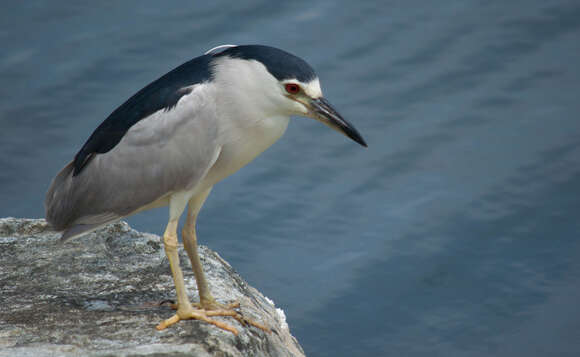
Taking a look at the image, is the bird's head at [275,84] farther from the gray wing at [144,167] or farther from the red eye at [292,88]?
the gray wing at [144,167]

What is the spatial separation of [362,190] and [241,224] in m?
1.23

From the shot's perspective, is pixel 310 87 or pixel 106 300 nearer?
pixel 310 87

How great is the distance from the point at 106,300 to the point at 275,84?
4.53 ft

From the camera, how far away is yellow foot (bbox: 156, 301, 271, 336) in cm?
370

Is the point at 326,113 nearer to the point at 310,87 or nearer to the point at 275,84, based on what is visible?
the point at 310,87

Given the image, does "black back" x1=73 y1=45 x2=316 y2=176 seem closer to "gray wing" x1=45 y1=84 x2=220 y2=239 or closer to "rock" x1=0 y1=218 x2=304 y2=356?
"gray wing" x1=45 y1=84 x2=220 y2=239

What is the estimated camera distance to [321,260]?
23.5 feet

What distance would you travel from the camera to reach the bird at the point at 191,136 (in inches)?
146

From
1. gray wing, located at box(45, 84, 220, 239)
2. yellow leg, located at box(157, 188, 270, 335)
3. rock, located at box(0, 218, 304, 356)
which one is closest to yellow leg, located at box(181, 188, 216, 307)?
yellow leg, located at box(157, 188, 270, 335)

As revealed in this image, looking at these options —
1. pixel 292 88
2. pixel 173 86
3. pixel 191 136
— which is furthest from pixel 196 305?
pixel 292 88

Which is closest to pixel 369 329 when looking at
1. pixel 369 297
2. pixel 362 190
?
pixel 369 297

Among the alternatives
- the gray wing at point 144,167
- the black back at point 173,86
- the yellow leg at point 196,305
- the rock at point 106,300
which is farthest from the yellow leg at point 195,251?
the black back at point 173,86

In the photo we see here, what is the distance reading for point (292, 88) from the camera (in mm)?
3693

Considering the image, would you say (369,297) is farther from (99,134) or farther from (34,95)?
(34,95)
